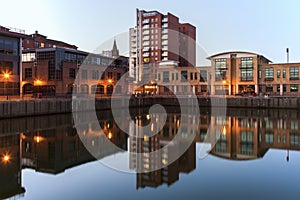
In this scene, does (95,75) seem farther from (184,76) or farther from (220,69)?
(220,69)

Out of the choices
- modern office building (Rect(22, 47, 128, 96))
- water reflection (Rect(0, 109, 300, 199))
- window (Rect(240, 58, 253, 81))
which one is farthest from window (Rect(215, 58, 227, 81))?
water reflection (Rect(0, 109, 300, 199))

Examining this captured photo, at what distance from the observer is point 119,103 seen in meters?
49.8

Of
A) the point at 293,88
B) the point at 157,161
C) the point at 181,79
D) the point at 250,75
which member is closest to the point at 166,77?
the point at 181,79

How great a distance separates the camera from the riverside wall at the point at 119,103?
31031 millimetres

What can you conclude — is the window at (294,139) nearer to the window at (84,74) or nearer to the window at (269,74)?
the window at (84,74)

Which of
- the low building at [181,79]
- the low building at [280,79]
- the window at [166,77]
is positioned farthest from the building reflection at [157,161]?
the window at [166,77]

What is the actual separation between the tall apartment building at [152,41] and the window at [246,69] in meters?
33.3

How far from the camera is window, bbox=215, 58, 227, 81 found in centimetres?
6512

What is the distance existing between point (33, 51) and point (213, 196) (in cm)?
4933

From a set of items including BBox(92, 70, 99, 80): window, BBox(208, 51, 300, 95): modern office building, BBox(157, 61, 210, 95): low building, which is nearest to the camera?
BBox(92, 70, 99, 80): window

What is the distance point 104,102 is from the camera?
4584 cm

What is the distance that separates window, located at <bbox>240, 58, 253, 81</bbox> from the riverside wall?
34.5 ft

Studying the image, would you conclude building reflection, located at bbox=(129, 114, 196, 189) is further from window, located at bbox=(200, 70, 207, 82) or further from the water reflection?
window, located at bbox=(200, 70, 207, 82)

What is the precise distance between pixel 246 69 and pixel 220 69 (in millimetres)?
5350
